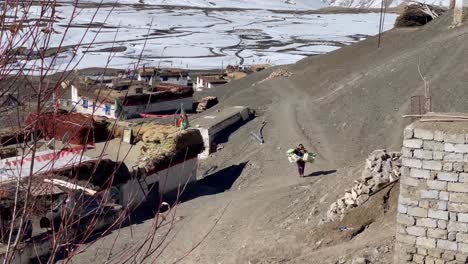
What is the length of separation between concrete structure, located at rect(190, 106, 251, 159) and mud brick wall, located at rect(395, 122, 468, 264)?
38.0 feet

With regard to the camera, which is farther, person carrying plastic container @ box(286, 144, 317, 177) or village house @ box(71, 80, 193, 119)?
village house @ box(71, 80, 193, 119)

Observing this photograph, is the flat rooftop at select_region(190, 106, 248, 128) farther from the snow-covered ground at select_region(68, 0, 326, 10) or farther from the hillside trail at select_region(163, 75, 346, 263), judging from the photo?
the snow-covered ground at select_region(68, 0, 326, 10)

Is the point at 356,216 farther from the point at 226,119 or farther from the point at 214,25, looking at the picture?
the point at 214,25

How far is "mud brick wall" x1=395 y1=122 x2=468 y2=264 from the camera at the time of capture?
8016 millimetres

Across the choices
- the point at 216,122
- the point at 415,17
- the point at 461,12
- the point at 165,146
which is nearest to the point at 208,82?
the point at 415,17

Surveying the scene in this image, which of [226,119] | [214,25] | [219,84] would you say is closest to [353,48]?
[219,84]

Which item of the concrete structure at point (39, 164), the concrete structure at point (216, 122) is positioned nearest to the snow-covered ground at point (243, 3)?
the concrete structure at point (216, 122)

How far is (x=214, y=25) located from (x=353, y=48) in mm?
68977

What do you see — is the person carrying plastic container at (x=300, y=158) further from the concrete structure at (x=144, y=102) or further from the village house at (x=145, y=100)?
the concrete structure at (x=144, y=102)

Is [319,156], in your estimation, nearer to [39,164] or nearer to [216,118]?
[216,118]

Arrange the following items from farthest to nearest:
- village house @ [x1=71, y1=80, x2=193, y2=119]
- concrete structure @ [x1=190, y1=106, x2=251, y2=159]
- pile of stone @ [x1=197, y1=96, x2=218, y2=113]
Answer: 1. pile of stone @ [x1=197, y1=96, x2=218, y2=113]
2. village house @ [x1=71, y1=80, x2=193, y2=119]
3. concrete structure @ [x1=190, y1=106, x2=251, y2=159]

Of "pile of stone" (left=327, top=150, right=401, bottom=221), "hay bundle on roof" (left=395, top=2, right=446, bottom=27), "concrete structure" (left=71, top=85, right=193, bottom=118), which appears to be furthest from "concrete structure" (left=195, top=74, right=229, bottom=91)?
"pile of stone" (left=327, top=150, right=401, bottom=221)

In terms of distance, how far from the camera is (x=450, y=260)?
8.05 meters

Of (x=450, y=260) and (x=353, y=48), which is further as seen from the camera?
(x=353, y=48)
